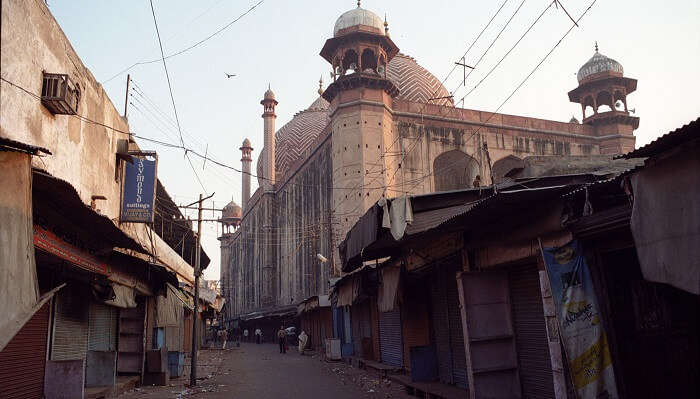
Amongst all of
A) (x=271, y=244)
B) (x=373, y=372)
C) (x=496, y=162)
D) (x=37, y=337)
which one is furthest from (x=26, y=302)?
(x=271, y=244)

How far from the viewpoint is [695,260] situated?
3848 mm

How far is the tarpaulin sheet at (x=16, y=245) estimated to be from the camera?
4.00 metres

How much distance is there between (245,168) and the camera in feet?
180

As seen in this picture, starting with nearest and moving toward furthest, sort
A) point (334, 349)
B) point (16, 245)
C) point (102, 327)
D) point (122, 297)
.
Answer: point (16, 245), point (122, 297), point (102, 327), point (334, 349)

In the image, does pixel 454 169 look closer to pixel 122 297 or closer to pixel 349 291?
pixel 349 291

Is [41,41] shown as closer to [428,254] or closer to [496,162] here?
[428,254]

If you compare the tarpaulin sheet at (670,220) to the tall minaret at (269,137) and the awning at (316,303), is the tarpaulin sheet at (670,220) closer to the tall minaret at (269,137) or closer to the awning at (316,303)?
the awning at (316,303)

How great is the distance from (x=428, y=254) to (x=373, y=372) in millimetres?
5835

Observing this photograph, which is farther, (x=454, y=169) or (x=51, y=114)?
(x=454, y=169)

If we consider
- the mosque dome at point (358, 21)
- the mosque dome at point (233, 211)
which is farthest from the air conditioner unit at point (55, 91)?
the mosque dome at point (233, 211)

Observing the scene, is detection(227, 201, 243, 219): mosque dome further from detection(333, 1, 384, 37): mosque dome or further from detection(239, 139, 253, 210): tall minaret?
detection(333, 1, 384, 37): mosque dome

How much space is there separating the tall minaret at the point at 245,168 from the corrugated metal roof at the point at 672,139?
49638 mm

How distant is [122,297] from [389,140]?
1775 cm

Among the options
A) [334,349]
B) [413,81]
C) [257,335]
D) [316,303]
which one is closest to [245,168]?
Answer: [257,335]
